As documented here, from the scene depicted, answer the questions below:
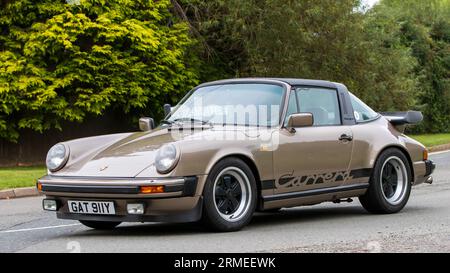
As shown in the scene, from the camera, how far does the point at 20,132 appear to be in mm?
22719

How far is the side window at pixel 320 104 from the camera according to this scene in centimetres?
880

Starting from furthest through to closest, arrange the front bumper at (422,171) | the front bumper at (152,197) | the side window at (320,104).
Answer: the front bumper at (422,171) → the side window at (320,104) → the front bumper at (152,197)

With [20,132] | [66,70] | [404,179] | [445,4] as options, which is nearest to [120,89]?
[66,70]

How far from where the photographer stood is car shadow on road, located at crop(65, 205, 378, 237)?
25.7 feet

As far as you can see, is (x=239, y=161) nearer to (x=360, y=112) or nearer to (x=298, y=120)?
(x=298, y=120)

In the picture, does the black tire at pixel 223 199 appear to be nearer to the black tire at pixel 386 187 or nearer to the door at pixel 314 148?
the door at pixel 314 148

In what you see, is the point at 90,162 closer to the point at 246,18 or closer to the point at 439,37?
the point at 246,18

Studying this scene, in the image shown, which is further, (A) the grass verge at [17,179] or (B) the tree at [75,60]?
(B) the tree at [75,60]

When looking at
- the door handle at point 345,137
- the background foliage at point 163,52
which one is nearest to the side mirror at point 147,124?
the door handle at point 345,137

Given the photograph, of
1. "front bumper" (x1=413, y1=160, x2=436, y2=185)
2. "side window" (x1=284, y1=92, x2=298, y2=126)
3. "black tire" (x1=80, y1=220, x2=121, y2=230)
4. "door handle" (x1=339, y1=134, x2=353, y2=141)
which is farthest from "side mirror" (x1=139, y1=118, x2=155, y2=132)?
"front bumper" (x1=413, y1=160, x2=436, y2=185)

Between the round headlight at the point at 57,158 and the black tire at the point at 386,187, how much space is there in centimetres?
341

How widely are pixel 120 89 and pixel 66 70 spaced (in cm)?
153

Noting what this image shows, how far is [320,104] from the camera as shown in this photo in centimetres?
900

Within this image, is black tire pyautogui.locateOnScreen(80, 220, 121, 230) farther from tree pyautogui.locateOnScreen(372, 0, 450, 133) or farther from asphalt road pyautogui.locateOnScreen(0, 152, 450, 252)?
tree pyautogui.locateOnScreen(372, 0, 450, 133)
